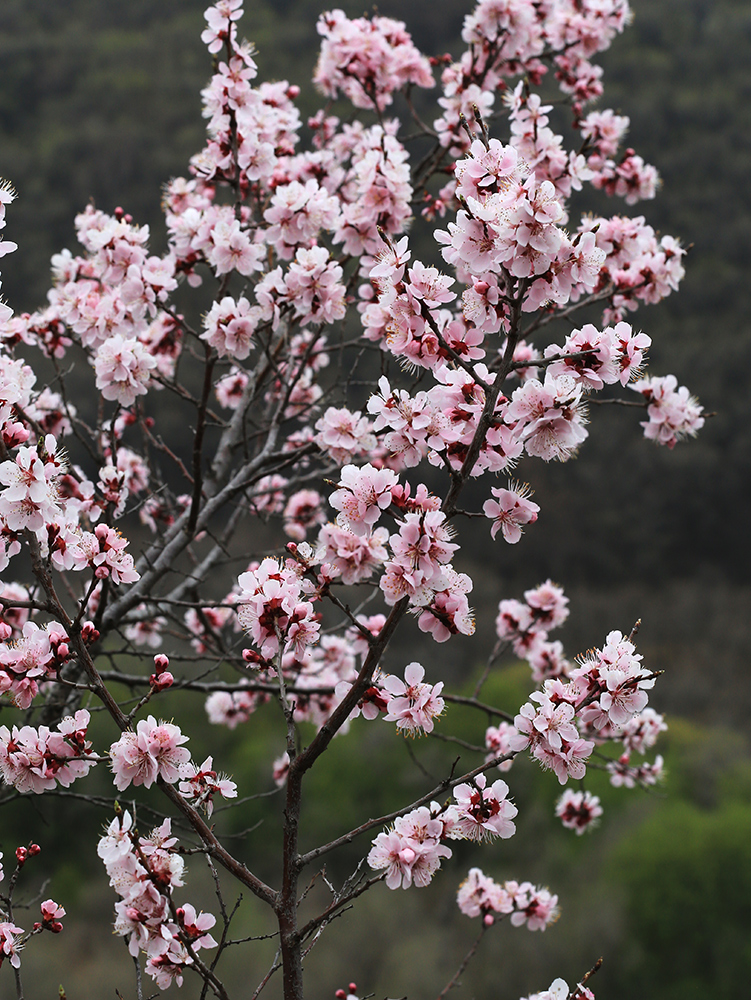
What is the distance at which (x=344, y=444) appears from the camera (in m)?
2.52

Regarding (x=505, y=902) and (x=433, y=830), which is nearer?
(x=433, y=830)

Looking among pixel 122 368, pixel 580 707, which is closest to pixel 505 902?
pixel 580 707

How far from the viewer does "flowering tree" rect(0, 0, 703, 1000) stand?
67.8 inches

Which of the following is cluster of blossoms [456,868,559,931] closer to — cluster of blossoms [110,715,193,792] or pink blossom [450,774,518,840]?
pink blossom [450,774,518,840]

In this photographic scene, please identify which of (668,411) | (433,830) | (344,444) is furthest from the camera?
(668,411)

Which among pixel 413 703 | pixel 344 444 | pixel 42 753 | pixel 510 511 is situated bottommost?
pixel 42 753

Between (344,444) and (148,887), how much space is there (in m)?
1.24

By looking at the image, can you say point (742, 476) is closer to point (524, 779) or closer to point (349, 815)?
point (524, 779)

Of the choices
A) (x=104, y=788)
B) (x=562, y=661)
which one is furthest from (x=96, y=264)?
(x=104, y=788)

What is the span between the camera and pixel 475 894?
2854 mm

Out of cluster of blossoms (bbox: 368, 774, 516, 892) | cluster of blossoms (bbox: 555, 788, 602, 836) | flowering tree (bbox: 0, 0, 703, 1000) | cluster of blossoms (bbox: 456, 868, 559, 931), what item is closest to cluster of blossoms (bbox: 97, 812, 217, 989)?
flowering tree (bbox: 0, 0, 703, 1000)

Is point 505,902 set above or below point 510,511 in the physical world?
below

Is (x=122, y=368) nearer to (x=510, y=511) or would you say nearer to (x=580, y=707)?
(x=510, y=511)

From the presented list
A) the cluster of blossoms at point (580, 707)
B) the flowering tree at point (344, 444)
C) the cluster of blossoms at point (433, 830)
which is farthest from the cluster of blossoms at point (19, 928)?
Answer: the cluster of blossoms at point (580, 707)
